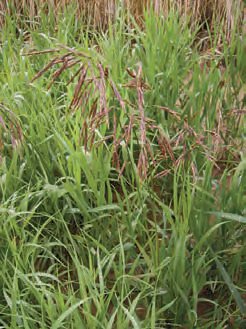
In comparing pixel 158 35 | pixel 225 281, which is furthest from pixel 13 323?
pixel 158 35

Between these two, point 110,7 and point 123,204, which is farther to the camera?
point 110,7

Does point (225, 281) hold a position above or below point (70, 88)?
below

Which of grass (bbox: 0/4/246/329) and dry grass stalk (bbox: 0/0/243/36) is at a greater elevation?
dry grass stalk (bbox: 0/0/243/36)

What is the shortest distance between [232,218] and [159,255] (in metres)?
0.19

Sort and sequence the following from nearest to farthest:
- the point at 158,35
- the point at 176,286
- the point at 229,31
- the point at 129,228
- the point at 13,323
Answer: the point at 13,323, the point at 176,286, the point at 129,228, the point at 158,35, the point at 229,31

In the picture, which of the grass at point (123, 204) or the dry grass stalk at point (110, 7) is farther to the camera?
the dry grass stalk at point (110, 7)

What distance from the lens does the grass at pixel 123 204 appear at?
1.21 m

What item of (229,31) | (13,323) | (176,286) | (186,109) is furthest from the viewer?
(229,31)

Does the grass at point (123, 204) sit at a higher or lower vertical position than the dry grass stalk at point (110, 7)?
lower

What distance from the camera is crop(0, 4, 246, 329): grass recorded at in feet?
3.97

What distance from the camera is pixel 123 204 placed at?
1507 millimetres

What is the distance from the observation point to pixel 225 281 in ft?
4.44

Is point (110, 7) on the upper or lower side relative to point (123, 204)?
upper

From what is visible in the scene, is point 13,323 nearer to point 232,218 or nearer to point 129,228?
point 129,228
